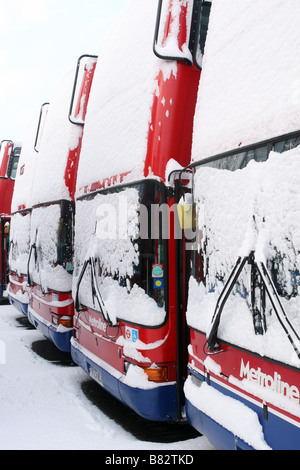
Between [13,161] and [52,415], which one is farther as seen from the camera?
[13,161]

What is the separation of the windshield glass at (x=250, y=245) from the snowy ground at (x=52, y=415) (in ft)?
4.89

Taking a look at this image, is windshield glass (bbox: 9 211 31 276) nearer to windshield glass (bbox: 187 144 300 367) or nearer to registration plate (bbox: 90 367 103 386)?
registration plate (bbox: 90 367 103 386)

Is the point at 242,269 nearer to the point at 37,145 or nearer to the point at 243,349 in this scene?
the point at 243,349

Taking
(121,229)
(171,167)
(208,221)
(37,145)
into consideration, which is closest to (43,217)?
(37,145)

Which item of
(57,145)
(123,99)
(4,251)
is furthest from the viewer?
(4,251)

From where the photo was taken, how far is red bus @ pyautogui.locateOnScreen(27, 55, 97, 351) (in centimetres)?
645

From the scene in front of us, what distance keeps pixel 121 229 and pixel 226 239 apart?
148 cm

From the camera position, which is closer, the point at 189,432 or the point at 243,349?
the point at 243,349

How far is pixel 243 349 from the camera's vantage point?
283 cm

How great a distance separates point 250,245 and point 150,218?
143cm

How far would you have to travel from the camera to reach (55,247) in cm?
659

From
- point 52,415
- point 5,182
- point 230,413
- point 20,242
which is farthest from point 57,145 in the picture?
point 5,182

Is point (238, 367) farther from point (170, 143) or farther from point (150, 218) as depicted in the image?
point (170, 143)

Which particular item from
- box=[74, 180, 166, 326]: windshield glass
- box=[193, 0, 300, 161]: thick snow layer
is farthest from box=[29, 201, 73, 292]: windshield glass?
box=[193, 0, 300, 161]: thick snow layer
